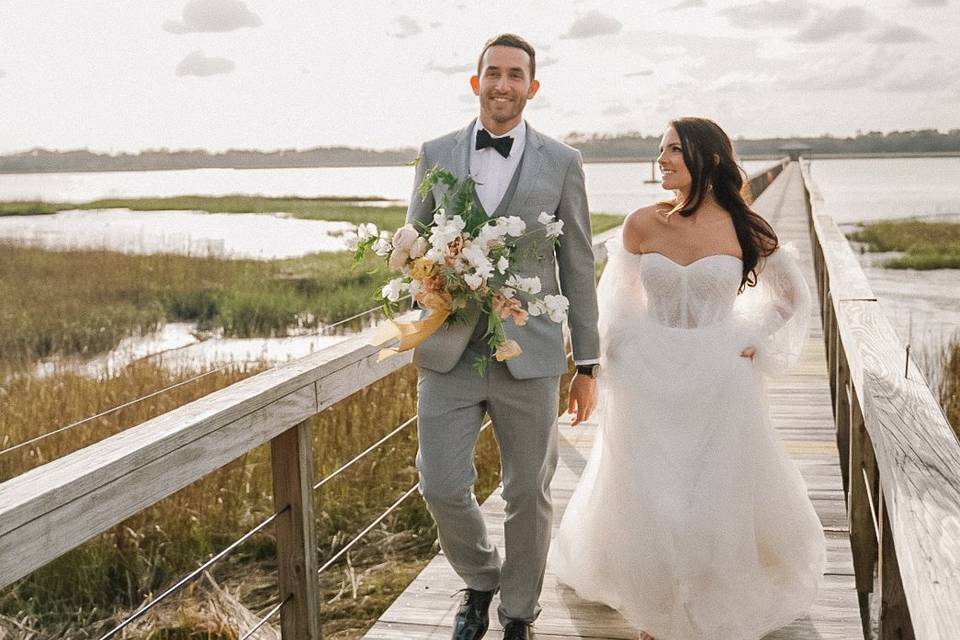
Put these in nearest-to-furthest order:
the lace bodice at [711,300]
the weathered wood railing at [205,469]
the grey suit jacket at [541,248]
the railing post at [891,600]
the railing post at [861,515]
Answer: the weathered wood railing at [205,469] < the railing post at [891,600] < the grey suit jacket at [541,248] < the lace bodice at [711,300] < the railing post at [861,515]

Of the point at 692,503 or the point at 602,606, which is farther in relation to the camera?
the point at 602,606

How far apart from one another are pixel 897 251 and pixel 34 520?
3013cm

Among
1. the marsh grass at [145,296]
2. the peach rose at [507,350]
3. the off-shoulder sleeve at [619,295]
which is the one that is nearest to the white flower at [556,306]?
the peach rose at [507,350]

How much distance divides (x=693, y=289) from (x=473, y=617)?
4.31 feet

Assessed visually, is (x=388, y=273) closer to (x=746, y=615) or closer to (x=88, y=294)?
(x=746, y=615)

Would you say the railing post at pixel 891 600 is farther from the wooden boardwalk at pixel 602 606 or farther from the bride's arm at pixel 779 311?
the bride's arm at pixel 779 311

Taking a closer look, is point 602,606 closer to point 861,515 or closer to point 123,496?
point 861,515

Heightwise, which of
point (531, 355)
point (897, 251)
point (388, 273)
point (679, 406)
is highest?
point (388, 273)

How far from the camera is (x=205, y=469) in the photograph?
2.37 meters

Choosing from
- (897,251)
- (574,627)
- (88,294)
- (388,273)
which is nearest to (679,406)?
(574,627)

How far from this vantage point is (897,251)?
1144 inches

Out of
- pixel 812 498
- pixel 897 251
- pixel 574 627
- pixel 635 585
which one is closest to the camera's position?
pixel 635 585

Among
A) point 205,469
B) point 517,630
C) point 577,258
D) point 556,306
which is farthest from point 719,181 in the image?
point 205,469

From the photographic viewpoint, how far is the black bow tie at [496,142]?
3066 millimetres
